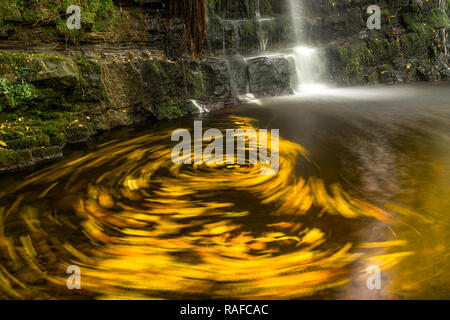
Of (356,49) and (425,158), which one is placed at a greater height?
(356,49)

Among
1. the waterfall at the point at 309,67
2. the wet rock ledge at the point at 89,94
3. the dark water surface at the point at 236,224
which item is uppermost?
the waterfall at the point at 309,67

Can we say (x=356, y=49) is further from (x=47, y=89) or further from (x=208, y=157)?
(x=47, y=89)

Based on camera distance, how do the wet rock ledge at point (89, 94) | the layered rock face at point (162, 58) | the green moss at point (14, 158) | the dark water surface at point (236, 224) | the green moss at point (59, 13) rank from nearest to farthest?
the dark water surface at point (236, 224)
the green moss at point (14, 158)
the wet rock ledge at point (89, 94)
the layered rock face at point (162, 58)
the green moss at point (59, 13)

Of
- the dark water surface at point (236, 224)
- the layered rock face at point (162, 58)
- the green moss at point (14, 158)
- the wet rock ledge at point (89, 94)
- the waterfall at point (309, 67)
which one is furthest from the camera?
the waterfall at point (309, 67)

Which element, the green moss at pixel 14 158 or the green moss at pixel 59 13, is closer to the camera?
the green moss at pixel 14 158

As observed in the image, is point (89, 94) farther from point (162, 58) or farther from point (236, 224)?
point (236, 224)

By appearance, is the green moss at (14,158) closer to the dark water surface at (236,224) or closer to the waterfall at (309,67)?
the dark water surface at (236,224)

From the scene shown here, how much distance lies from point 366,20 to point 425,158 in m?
10.3

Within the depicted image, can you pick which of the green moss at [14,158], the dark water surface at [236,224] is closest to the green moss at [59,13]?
the green moss at [14,158]

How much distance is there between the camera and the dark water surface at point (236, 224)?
5.59ft

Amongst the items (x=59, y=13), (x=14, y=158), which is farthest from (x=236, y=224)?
(x=59, y=13)

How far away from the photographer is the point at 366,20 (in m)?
11.4

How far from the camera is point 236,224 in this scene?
233 centimetres
